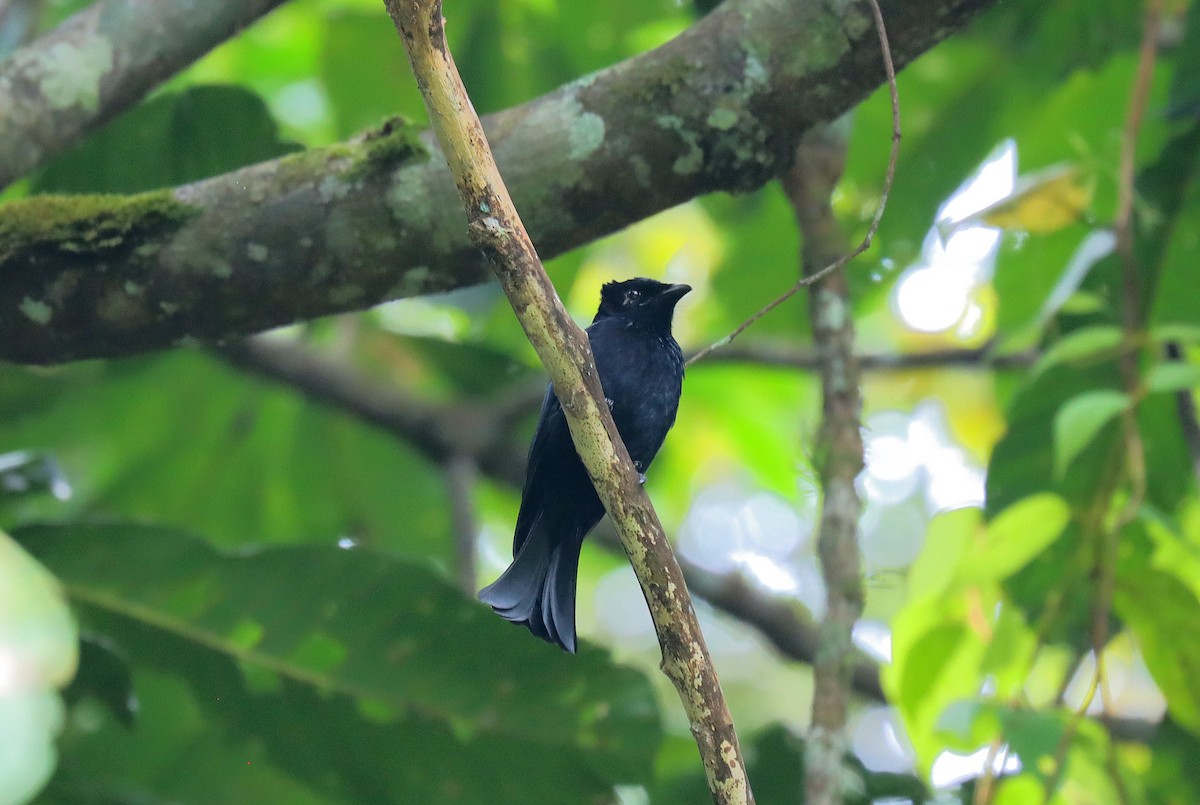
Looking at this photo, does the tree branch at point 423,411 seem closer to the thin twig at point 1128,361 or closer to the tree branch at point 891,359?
the tree branch at point 891,359

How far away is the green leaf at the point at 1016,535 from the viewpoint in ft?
10.9

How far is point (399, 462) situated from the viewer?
5.86 metres

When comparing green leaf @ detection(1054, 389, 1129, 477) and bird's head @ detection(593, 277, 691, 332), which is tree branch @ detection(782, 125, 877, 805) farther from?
green leaf @ detection(1054, 389, 1129, 477)

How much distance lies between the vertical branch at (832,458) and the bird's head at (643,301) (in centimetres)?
46

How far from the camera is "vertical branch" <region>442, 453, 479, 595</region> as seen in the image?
4816 millimetres

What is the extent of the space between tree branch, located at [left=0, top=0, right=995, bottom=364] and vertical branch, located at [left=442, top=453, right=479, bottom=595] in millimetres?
1867

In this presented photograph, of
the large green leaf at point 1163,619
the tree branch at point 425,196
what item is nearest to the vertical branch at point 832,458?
the tree branch at point 425,196

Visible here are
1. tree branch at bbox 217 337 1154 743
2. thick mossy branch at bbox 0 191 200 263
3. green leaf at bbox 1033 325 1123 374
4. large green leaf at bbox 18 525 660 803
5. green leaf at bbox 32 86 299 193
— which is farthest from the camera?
tree branch at bbox 217 337 1154 743

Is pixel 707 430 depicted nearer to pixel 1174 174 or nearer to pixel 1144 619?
pixel 1174 174

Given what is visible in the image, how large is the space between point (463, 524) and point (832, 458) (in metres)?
1.78

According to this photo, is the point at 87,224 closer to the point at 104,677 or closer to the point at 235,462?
the point at 104,677

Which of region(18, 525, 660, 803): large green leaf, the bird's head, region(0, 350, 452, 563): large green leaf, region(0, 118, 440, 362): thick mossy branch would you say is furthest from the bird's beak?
region(0, 350, 452, 563): large green leaf

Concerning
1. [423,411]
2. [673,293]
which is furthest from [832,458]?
[423,411]

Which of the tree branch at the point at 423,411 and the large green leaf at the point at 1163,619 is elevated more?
the tree branch at the point at 423,411
